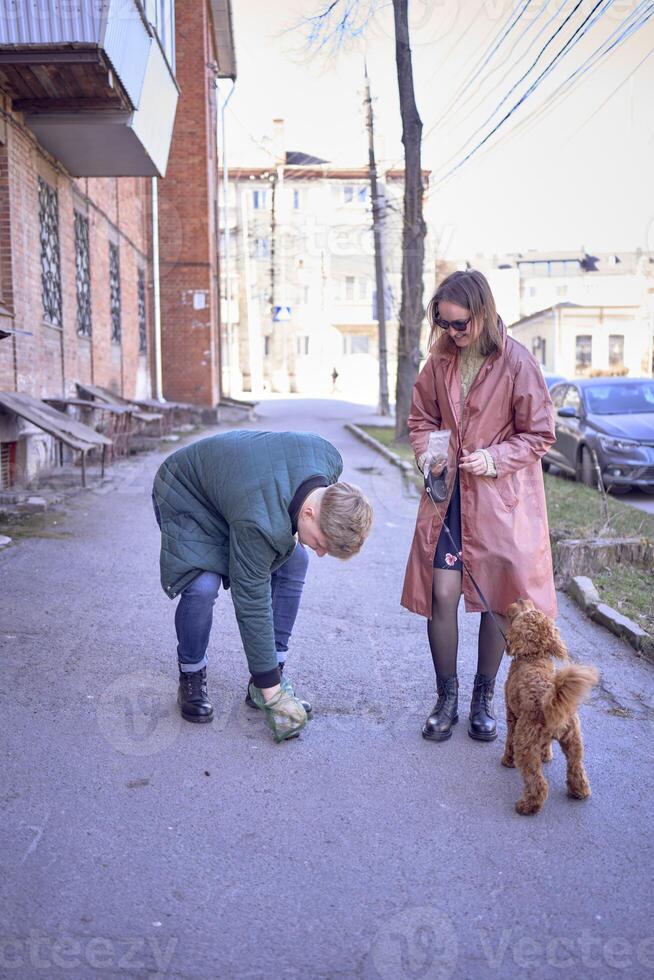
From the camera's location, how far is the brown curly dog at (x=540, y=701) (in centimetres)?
304

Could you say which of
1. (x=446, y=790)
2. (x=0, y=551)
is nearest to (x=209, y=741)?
(x=446, y=790)

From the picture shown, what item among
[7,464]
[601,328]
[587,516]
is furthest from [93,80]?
[601,328]

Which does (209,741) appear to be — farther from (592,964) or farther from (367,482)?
(367,482)

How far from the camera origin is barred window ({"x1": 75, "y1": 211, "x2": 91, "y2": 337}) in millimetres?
14615

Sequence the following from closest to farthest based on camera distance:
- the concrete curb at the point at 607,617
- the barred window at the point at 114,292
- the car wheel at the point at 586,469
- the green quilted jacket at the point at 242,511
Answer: the green quilted jacket at the point at 242,511
the concrete curb at the point at 607,617
the car wheel at the point at 586,469
the barred window at the point at 114,292

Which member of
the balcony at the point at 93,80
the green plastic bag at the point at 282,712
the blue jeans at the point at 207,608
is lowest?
the green plastic bag at the point at 282,712

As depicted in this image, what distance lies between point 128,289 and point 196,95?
8533 mm

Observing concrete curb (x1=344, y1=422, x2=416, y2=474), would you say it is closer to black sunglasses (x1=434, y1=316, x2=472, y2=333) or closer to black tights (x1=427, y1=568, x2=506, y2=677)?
black tights (x1=427, y1=568, x2=506, y2=677)

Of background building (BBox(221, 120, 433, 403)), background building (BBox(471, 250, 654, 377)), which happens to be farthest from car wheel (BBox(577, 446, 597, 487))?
background building (BBox(221, 120, 433, 403))

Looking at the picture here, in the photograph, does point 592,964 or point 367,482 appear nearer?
point 592,964

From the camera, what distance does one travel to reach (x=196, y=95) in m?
24.8

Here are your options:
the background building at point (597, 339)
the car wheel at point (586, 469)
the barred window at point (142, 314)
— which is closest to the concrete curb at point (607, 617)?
the car wheel at point (586, 469)

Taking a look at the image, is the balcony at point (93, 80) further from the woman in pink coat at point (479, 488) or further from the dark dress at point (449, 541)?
the dark dress at point (449, 541)

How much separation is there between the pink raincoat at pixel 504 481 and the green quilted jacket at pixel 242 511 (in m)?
0.60
